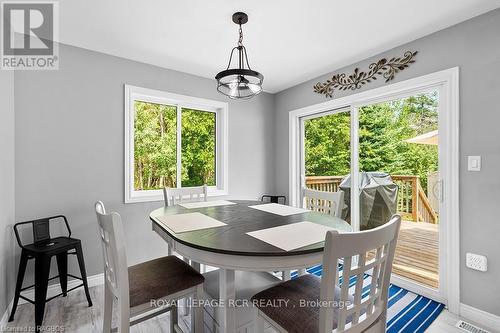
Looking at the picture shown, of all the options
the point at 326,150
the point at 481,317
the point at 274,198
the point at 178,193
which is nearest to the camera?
the point at 481,317

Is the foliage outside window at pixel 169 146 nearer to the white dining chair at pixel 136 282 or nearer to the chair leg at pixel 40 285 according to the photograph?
the chair leg at pixel 40 285

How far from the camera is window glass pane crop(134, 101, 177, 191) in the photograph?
2922mm

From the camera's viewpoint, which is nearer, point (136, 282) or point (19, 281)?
point (136, 282)

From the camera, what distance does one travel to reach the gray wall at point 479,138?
188cm

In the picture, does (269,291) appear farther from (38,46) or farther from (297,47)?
(38,46)

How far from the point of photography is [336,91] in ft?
10.1

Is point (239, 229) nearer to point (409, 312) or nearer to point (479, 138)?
point (409, 312)

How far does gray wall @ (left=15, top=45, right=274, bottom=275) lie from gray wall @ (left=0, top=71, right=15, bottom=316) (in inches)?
3.9

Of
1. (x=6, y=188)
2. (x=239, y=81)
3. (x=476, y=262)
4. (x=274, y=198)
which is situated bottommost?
(x=476, y=262)

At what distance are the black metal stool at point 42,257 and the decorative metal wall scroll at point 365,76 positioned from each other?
316 cm

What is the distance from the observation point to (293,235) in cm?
139

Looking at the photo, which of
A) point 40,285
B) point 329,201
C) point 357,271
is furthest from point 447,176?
point 40,285

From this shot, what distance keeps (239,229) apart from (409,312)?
174 cm

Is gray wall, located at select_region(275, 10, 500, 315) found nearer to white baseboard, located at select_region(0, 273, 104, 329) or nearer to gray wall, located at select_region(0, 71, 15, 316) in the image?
white baseboard, located at select_region(0, 273, 104, 329)
